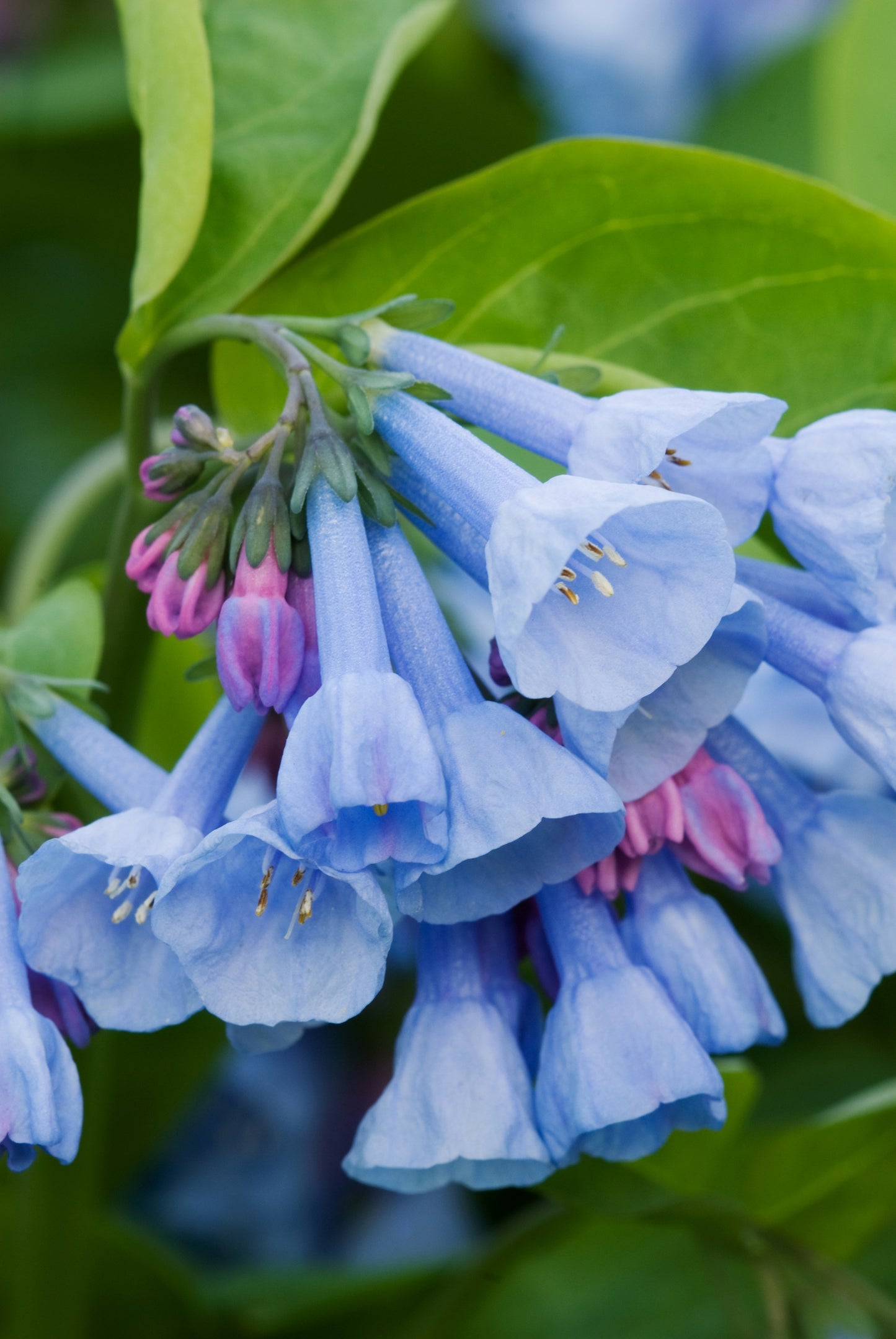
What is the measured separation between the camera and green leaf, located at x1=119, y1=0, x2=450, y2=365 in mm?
823

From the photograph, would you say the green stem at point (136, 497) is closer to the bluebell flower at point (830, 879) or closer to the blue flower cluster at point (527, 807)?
the blue flower cluster at point (527, 807)

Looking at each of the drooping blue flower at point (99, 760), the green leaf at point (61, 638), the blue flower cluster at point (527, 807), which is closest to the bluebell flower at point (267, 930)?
the blue flower cluster at point (527, 807)

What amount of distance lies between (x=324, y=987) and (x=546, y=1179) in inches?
12.0

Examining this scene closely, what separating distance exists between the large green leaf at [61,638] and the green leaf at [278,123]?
15 cm

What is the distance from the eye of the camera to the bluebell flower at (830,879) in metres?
0.66

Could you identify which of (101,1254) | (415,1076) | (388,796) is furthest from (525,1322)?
(388,796)

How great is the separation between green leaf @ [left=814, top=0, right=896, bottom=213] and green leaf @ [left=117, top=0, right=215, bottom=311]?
24.8 inches

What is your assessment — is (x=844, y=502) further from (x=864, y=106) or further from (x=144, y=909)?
(x=864, y=106)

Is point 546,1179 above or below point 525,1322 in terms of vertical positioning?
above

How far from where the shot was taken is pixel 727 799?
0.66 m


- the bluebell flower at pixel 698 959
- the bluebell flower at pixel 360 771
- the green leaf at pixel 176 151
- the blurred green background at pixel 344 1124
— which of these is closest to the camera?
the bluebell flower at pixel 360 771

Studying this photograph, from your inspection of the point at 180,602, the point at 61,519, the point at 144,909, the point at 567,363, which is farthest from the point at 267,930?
the point at 61,519

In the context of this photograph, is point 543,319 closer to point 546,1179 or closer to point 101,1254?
point 546,1179

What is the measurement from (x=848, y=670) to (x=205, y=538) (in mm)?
326
